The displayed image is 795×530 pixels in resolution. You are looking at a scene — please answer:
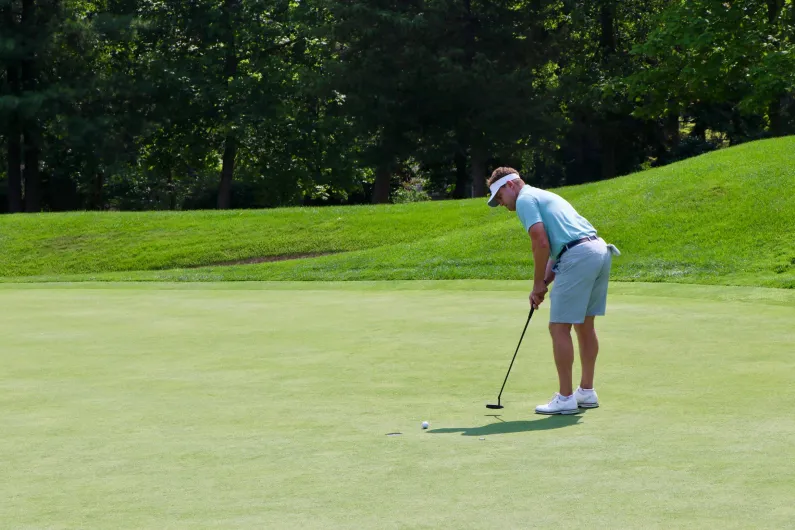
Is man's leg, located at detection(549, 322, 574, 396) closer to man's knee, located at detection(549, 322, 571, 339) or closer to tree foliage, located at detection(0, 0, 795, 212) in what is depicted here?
man's knee, located at detection(549, 322, 571, 339)

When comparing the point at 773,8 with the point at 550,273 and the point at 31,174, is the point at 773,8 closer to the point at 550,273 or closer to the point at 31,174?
the point at 31,174

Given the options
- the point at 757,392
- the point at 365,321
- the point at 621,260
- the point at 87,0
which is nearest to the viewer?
the point at 757,392

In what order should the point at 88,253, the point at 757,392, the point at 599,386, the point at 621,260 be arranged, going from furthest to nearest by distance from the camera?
the point at 88,253 < the point at 621,260 < the point at 599,386 < the point at 757,392

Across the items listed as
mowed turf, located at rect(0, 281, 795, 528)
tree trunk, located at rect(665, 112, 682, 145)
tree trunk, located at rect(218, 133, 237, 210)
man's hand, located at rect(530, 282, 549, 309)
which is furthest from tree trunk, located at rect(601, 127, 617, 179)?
man's hand, located at rect(530, 282, 549, 309)

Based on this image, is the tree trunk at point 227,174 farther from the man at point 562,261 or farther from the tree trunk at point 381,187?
the man at point 562,261

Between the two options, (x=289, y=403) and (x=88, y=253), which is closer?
(x=289, y=403)

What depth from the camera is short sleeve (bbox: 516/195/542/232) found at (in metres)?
8.88

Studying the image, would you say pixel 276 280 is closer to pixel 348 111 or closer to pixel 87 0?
pixel 348 111

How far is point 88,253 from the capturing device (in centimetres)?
3034

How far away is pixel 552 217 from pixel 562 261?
1.05 ft

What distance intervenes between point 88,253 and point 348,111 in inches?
900

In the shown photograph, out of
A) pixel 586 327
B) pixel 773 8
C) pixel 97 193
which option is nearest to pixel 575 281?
pixel 586 327

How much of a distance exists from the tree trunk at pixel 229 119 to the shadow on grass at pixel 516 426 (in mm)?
42785

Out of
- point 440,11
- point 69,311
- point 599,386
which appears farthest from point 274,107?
point 599,386
